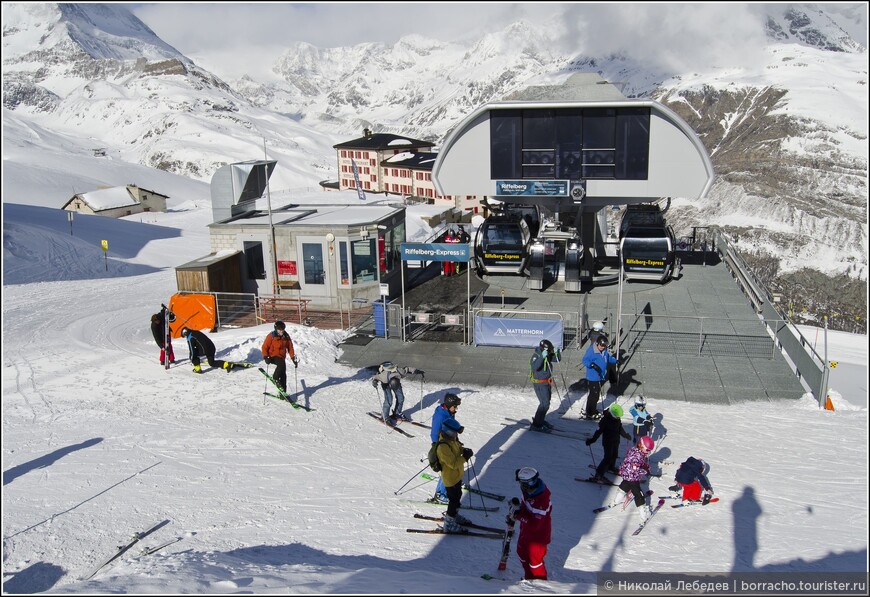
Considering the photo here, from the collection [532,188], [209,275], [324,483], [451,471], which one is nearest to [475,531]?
[451,471]

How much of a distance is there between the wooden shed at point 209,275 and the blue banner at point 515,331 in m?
7.82

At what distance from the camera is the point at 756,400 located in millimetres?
13781

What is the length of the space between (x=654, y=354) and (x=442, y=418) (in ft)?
28.8

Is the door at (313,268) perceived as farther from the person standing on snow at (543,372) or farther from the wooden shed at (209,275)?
the person standing on snow at (543,372)

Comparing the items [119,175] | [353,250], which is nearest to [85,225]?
[353,250]

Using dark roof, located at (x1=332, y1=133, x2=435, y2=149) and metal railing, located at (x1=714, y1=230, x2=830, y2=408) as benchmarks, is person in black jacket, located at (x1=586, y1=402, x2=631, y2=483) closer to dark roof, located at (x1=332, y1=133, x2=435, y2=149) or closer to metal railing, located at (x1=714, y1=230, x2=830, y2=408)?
metal railing, located at (x1=714, y1=230, x2=830, y2=408)

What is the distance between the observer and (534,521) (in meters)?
7.29

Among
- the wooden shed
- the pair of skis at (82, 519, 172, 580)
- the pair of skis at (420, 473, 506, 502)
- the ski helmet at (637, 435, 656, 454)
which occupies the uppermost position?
the wooden shed

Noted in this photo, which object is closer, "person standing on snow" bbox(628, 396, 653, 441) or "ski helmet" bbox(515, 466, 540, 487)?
"ski helmet" bbox(515, 466, 540, 487)

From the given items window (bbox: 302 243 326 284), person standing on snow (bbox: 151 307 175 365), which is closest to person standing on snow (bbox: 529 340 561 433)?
person standing on snow (bbox: 151 307 175 365)

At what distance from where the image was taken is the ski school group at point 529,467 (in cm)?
736

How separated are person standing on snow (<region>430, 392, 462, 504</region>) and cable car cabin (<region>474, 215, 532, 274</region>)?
1406 cm

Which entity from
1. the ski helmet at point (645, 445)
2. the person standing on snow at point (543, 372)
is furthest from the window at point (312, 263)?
the ski helmet at point (645, 445)

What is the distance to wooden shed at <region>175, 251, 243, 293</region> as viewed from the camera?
1955 centimetres
